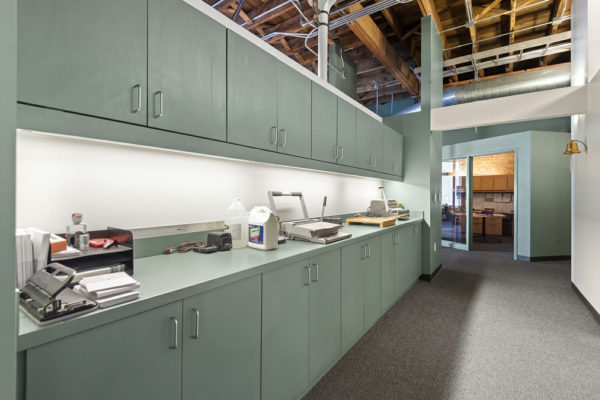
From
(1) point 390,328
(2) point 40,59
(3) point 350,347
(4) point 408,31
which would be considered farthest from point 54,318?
(4) point 408,31

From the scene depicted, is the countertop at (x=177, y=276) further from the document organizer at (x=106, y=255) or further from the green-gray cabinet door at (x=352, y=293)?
the green-gray cabinet door at (x=352, y=293)

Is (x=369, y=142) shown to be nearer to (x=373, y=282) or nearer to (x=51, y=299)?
(x=373, y=282)

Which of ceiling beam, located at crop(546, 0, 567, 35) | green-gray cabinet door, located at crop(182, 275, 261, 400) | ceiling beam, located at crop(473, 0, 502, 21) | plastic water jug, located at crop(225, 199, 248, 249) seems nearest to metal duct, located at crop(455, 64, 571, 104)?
ceiling beam, located at crop(546, 0, 567, 35)

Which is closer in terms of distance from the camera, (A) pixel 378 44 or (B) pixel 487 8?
(B) pixel 487 8

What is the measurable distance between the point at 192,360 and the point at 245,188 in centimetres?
142

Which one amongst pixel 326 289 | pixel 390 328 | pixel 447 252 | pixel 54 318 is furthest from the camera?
pixel 447 252

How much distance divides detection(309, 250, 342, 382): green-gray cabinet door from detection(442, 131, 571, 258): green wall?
5.58 meters

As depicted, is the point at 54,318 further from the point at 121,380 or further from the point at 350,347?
the point at 350,347

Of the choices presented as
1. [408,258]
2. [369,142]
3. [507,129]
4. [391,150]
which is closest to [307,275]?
[369,142]

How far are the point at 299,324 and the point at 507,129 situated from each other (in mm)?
8298

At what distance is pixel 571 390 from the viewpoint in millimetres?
1809

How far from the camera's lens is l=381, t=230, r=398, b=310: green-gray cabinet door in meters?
2.84

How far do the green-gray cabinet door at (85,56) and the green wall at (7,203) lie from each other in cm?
41

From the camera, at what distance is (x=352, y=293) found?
2.25 meters
